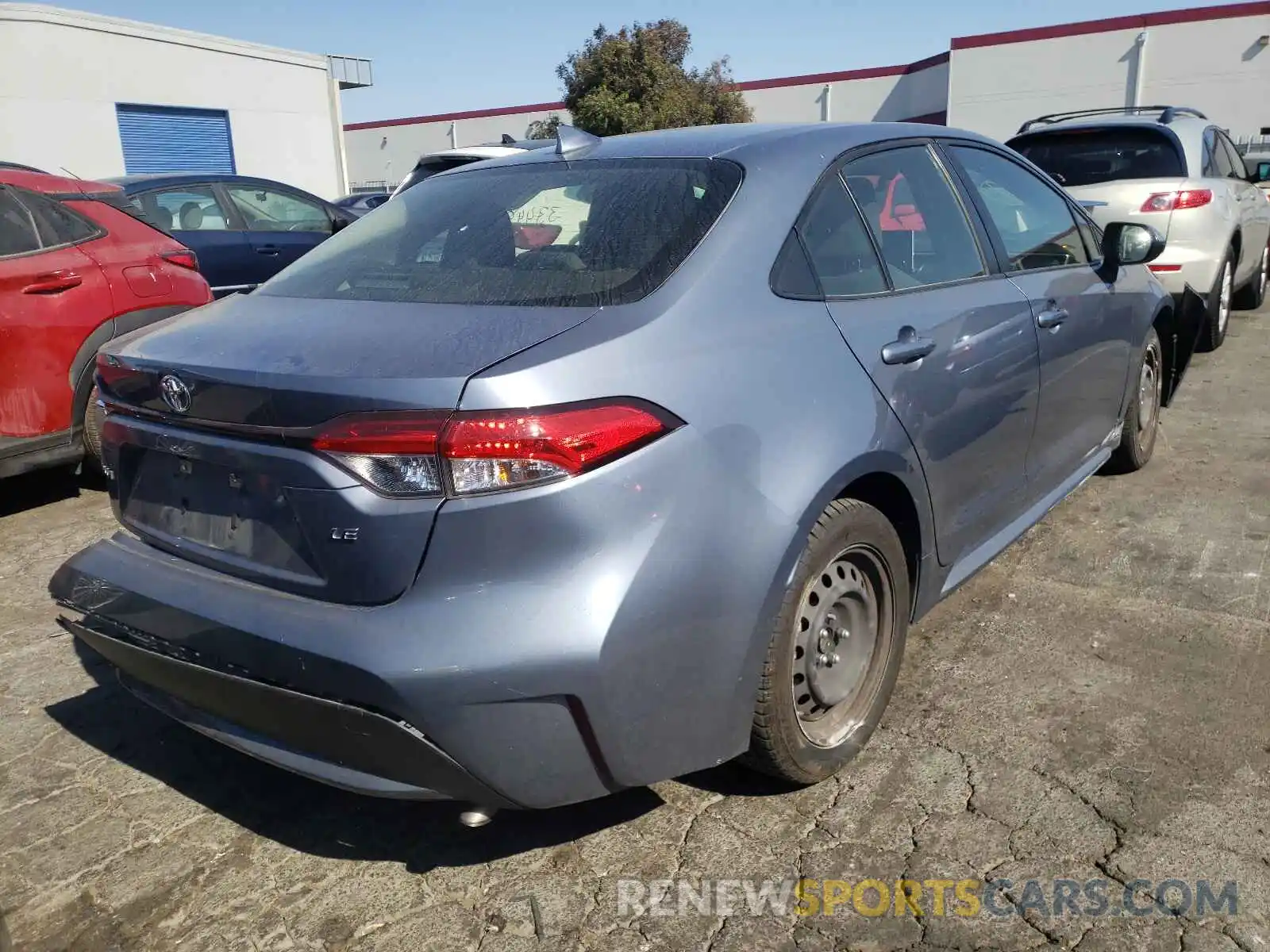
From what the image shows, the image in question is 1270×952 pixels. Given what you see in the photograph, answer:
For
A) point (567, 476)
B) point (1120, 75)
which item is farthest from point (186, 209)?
point (1120, 75)

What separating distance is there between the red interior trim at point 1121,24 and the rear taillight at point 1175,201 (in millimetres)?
27958

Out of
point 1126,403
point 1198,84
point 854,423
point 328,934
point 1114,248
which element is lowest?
point 328,934

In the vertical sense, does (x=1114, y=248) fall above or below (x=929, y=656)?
above

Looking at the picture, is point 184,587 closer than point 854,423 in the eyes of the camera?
Yes

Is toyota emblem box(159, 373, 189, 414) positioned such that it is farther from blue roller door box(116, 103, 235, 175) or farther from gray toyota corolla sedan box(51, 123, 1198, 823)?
blue roller door box(116, 103, 235, 175)

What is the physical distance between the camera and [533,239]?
271 centimetres

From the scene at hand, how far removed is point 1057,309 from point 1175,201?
13.6 ft

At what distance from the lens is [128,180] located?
833 centimetres

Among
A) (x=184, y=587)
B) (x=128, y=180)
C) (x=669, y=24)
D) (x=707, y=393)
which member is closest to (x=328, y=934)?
(x=184, y=587)

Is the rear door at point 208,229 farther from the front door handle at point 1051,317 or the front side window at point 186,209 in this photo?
the front door handle at point 1051,317

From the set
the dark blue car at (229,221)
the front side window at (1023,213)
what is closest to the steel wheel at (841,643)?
the front side window at (1023,213)

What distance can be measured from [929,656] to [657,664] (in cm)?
165

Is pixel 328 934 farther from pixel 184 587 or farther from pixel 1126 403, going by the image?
pixel 1126 403

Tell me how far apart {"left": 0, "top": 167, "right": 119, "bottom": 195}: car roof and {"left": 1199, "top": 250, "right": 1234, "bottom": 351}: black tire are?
706 cm
